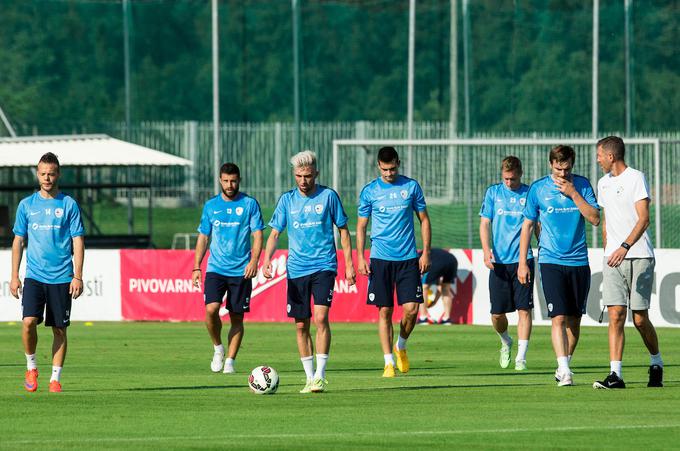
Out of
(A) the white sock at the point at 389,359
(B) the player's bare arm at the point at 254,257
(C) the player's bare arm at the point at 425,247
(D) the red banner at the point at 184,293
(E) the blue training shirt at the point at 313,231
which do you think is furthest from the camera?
(D) the red banner at the point at 184,293

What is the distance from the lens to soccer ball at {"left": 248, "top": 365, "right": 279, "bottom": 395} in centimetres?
1382

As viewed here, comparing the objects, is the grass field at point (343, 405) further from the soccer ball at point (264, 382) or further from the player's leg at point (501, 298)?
the player's leg at point (501, 298)

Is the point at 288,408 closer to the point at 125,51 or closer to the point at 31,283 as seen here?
the point at 31,283

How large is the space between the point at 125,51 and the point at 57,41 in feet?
11.2

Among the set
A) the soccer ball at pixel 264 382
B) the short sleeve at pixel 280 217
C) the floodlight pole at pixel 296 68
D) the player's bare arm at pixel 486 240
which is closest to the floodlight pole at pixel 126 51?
the floodlight pole at pixel 296 68

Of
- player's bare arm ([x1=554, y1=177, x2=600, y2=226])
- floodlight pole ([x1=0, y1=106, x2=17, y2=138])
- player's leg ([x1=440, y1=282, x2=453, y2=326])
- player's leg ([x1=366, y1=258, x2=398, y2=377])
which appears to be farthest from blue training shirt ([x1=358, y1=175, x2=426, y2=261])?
floodlight pole ([x1=0, y1=106, x2=17, y2=138])

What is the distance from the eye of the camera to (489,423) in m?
11.5

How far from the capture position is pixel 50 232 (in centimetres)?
1398

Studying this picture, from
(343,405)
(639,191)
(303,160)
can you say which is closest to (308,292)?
(303,160)

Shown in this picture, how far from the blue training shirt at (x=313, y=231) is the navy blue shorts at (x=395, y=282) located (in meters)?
1.73

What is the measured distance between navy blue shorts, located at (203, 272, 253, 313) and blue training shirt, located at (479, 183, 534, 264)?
9.28 ft

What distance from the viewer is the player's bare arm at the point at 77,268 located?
543 inches

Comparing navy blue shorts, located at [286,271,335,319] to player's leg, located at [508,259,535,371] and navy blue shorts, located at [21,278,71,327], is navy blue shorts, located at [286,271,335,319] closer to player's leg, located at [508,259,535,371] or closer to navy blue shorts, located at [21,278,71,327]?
navy blue shorts, located at [21,278,71,327]

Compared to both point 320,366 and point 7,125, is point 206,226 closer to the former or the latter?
point 320,366
